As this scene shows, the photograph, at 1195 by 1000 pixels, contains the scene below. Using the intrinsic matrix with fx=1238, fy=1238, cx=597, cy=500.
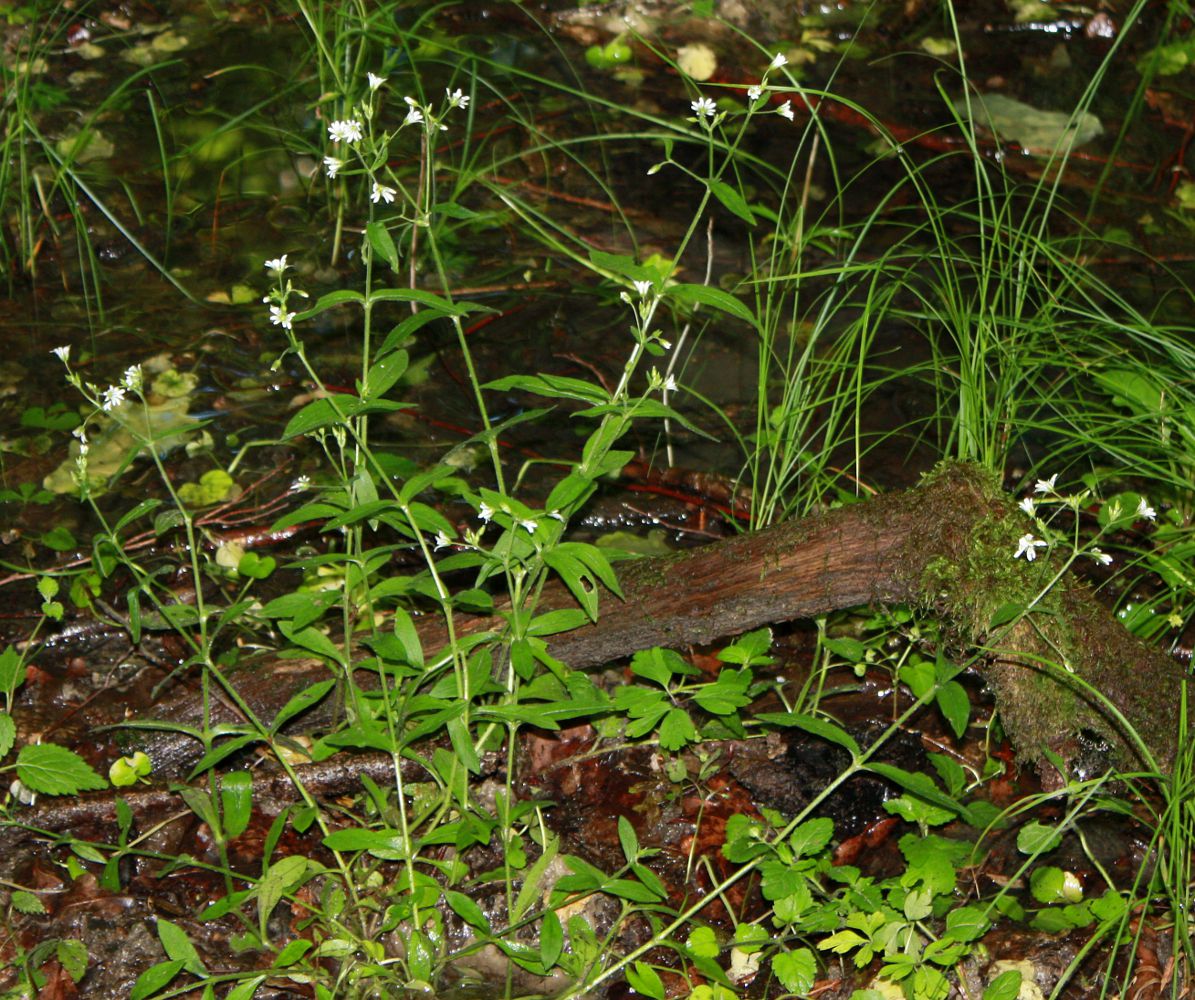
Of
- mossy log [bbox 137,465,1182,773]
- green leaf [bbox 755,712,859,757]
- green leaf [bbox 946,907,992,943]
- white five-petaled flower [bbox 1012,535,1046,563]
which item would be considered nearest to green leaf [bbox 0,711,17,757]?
mossy log [bbox 137,465,1182,773]

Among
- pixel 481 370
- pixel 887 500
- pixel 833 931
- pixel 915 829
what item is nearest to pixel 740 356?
pixel 481 370

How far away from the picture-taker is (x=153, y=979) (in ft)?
6.40

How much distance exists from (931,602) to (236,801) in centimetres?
127

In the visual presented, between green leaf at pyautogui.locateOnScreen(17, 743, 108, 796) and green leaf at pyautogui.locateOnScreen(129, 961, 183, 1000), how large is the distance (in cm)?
36

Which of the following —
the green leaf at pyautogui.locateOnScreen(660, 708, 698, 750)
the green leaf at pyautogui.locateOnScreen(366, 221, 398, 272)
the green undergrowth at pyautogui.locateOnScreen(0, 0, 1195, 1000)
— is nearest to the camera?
the green leaf at pyautogui.locateOnScreen(366, 221, 398, 272)

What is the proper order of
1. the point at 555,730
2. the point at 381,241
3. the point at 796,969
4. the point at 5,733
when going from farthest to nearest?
1. the point at 555,730
2. the point at 5,733
3. the point at 796,969
4. the point at 381,241

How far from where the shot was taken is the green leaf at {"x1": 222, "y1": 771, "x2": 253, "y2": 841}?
2.16m

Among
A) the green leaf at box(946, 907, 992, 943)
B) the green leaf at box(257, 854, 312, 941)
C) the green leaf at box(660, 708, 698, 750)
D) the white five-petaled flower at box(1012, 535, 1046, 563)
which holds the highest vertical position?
the white five-petaled flower at box(1012, 535, 1046, 563)

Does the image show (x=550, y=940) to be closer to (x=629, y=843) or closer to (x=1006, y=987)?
(x=629, y=843)

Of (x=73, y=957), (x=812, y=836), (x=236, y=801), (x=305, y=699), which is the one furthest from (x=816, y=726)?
(x=73, y=957)

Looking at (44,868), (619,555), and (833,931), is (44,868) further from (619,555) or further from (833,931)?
(833,931)

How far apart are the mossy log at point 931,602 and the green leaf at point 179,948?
18.1 inches

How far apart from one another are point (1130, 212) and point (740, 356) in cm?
158

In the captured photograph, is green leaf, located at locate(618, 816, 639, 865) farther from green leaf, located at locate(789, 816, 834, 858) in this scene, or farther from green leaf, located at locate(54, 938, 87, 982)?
green leaf, located at locate(54, 938, 87, 982)
